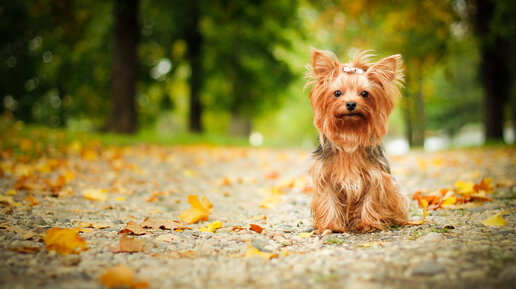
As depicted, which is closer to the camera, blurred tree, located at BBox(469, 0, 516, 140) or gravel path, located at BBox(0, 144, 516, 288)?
gravel path, located at BBox(0, 144, 516, 288)

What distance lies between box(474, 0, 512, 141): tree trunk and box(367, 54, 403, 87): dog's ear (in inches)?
544

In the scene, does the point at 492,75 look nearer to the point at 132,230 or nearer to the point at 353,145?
the point at 353,145

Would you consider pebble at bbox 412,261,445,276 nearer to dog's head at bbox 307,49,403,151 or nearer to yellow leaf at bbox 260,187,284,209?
dog's head at bbox 307,49,403,151

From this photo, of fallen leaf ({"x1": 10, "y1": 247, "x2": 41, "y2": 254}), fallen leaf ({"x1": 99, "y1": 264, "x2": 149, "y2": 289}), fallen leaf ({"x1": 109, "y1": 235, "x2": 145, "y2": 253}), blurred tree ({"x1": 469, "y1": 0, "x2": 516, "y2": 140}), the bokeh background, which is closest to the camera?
fallen leaf ({"x1": 99, "y1": 264, "x2": 149, "y2": 289})

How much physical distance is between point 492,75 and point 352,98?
49.7ft

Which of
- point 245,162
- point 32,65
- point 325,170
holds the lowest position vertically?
point 245,162

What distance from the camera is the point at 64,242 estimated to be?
284 cm

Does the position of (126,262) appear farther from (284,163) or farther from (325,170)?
(284,163)

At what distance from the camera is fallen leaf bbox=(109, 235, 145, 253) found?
290 centimetres

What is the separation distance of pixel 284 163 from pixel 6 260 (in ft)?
26.1

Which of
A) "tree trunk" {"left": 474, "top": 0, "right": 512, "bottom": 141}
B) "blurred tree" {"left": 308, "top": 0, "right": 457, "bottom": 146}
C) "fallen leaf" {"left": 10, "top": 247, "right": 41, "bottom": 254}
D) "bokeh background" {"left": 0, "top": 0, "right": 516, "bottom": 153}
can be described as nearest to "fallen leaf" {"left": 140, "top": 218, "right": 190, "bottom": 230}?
"fallen leaf" {"left": 10, "top": 247, "right": 41, "bottom": 254}

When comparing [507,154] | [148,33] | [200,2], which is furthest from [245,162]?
[148,33]

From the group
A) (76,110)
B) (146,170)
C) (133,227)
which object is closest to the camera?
(133,227)

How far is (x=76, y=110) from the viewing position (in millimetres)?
27656
